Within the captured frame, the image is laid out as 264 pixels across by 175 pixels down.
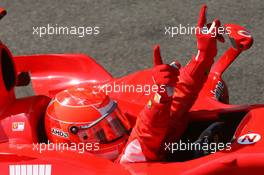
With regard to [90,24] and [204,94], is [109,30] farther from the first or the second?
[204,94]

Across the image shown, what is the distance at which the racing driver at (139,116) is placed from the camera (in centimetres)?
322

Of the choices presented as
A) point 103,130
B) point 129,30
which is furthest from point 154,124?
point 129,30

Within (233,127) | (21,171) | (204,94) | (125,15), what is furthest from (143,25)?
(21,171)

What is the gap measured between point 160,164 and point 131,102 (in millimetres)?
777

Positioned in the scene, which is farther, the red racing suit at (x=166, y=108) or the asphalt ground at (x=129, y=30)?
the asphalt ground at (x=129, y=30)

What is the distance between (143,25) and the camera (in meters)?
6.18

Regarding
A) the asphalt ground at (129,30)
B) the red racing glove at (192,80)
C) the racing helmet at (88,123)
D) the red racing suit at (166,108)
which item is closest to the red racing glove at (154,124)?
the red racing suit at (166,108)

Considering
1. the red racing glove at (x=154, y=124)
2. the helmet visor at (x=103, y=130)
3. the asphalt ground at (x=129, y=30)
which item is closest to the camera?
the red racing glove at (x=154, y=124)

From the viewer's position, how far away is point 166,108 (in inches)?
127

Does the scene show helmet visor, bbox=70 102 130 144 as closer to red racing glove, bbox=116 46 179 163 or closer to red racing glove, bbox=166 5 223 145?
red racing glove, bbox=116 46 179 163

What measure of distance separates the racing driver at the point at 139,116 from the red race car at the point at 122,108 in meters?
0.09

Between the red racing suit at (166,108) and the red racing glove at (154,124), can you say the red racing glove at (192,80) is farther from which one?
the red racing glove at (154,124)

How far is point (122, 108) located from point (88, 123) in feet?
1.97

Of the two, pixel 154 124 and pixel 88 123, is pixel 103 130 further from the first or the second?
pixel 154 124
